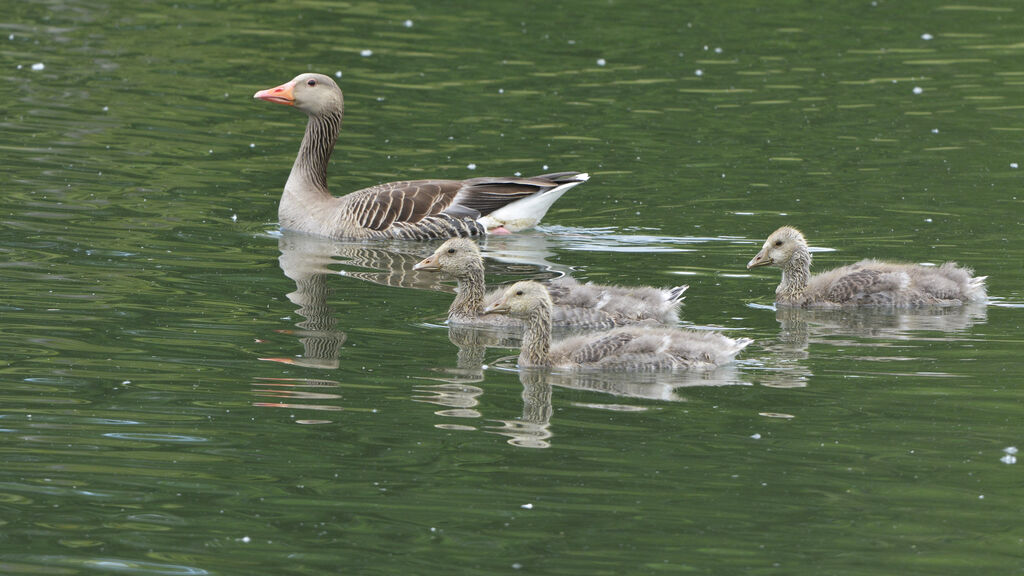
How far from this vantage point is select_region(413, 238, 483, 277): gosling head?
14.2 meters

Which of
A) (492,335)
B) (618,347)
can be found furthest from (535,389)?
(492,335)

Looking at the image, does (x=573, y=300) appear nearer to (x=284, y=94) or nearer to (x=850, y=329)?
(x=850, y=329)

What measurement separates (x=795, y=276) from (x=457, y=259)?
320cm

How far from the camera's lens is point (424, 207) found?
18438 millimetres

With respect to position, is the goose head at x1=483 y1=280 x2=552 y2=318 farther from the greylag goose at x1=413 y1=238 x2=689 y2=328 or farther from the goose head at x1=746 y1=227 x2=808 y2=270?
the goose head at x1=746 y1=227 x2=808 y2=270

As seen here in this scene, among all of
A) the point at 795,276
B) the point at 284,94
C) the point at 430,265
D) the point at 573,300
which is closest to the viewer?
the point at 573,300

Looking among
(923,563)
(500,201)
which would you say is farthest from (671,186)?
(923,563)

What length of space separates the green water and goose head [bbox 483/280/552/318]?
44 cm

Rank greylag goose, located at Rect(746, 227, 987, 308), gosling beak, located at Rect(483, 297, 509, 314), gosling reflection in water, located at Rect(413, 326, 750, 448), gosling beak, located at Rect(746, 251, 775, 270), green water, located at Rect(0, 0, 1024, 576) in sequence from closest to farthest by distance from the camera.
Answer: green water, located at Rect(0, 0, 1024, 576) → gosling reflection in water, located at Rect(413, 326, 750, 448) → gosling beak, located at Rect(483, 297, 509, 314) → greylag goose, located at Rect(746, 227, 987, 308) → gosling beak, located at Rect(746, 251, 775, 270)

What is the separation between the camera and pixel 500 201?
1850 cm

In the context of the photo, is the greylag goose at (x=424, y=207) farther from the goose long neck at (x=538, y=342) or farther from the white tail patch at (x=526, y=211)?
the goose long neck at (x=538, y=342)

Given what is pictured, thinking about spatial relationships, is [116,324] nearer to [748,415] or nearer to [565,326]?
[565,326]

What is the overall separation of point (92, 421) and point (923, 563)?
213 inches

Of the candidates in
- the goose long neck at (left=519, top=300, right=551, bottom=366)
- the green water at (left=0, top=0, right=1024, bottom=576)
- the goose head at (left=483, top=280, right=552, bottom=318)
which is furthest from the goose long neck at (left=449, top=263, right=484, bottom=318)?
the goose long neck at (left=519, top=300, right=551, bottom=366)
